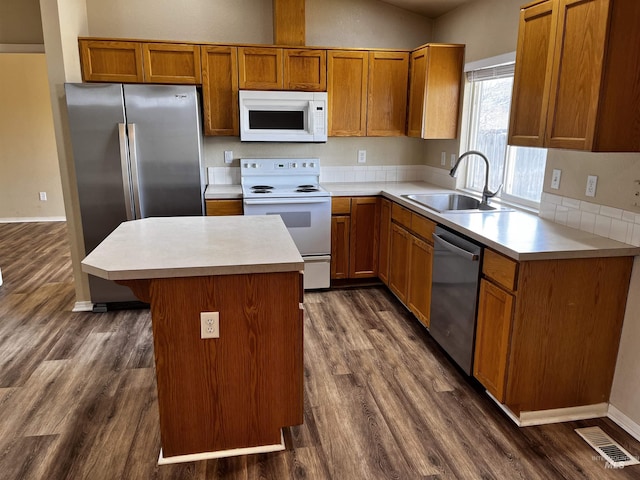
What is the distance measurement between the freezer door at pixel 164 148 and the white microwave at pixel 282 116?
1.62 feet

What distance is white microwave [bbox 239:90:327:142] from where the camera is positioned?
3.93m

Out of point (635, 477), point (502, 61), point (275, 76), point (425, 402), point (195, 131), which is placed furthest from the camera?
point (275, 76)

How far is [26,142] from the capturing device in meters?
6.65

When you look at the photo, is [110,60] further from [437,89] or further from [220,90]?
[437,89]

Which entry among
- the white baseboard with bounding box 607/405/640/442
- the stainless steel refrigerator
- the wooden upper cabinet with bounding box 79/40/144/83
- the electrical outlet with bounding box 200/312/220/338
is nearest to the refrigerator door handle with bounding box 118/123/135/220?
the stainless steel refrigerator

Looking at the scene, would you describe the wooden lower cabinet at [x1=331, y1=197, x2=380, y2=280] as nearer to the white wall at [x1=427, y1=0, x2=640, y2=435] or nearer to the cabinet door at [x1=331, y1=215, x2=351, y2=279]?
the cabinet door at [x1=331, y1=215, x2=351, y2=279]

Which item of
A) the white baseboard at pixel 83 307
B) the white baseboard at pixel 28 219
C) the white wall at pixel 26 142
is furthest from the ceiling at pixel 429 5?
the white baseboard at pixel 28 219

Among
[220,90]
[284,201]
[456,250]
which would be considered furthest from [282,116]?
[456,250]

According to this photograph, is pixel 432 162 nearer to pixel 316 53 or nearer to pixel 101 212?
pixel 316 53

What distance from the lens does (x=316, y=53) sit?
399cm

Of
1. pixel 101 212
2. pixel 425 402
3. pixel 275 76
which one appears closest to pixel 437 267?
pixel 425 402

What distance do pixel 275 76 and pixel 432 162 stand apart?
5.66ft

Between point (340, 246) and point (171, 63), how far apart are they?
81.6 inches

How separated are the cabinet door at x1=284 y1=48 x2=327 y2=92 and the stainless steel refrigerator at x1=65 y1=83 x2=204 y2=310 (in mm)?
869
